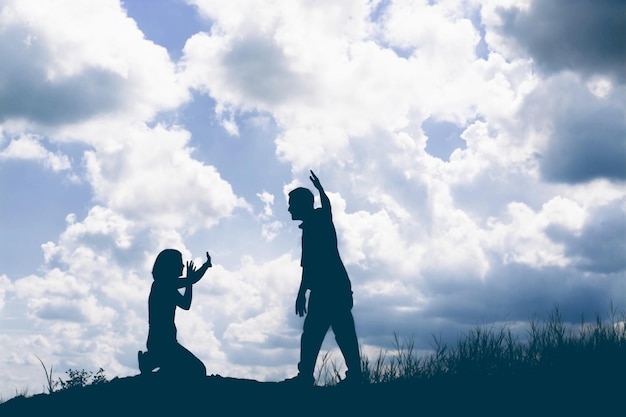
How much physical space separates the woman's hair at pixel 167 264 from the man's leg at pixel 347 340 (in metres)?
2.30

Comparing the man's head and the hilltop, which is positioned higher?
the man's head

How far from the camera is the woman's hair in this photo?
850cm

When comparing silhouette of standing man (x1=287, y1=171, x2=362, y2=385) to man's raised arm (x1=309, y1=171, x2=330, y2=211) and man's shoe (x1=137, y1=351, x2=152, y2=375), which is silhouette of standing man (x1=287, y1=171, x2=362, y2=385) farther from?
man's shoe (x1=137, y1=351, x2=152, y2=375)

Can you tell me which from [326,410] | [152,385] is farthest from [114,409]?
[326,410]

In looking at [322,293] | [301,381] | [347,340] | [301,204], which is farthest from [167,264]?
[347,340]

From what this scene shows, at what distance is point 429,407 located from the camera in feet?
21.8

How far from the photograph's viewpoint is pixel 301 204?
802 cm

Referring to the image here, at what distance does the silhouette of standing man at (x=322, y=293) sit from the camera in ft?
25.8

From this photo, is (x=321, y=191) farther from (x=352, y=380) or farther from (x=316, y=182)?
(x=352, y=380)

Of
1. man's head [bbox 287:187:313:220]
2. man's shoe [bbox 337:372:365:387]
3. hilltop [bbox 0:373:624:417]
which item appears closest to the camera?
hilltop [bbox 0:373:624:417]

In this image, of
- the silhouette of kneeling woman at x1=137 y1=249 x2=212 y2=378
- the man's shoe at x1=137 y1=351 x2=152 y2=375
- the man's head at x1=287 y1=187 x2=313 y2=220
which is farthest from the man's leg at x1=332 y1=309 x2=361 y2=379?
the man's shoe at x1=137 y1=351 x2=152 y2=375

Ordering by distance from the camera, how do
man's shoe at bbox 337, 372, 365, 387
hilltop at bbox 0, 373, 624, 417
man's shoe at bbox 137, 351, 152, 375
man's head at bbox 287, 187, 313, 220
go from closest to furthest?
hilltop at bbox 0, 373, 624, 417 → man's shoe at bbox 337, 372, 365, 387 → man's head at bbox 287, 187, 313, 220 → man's shoe at bbox 137, 351, 152, 375

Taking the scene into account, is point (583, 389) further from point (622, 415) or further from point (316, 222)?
point (316, 222)

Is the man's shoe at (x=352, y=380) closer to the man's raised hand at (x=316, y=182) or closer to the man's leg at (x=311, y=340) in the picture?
the man's leg at (x=311, y=340)
